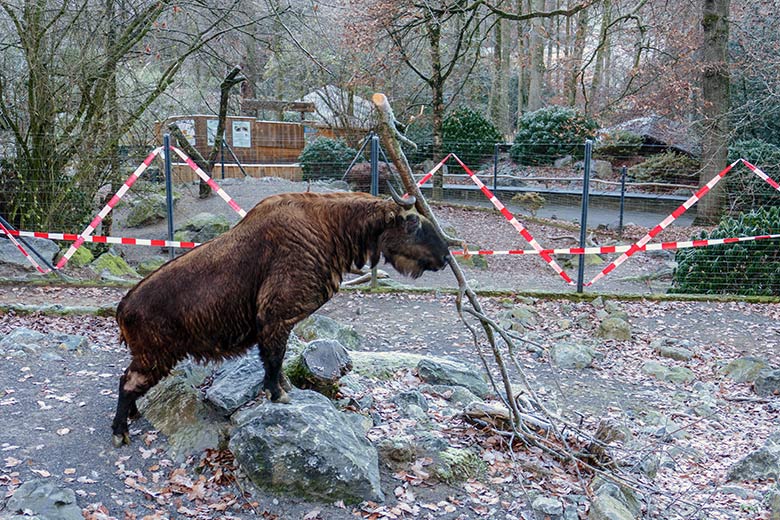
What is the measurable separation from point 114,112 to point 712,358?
30.1 feet

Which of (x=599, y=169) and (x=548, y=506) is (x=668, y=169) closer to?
(x=599, y=169)

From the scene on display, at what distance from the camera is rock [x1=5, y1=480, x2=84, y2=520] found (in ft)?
12.0

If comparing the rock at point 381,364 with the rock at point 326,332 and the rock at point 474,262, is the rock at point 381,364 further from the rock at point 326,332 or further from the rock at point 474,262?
the rock at point 474,262

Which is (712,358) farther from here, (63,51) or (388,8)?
(388,8)

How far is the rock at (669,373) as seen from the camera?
24.2ft

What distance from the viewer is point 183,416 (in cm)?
467

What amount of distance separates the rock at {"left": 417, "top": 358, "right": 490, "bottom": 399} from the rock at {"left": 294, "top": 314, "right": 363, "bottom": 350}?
4.11 feet

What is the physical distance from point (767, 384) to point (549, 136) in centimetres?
1718

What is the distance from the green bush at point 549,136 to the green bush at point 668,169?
215 cm

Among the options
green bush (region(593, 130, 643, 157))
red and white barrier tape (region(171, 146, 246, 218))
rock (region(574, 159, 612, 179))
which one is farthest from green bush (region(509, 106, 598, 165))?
red and white barrier tape (region(171, 146, 246, 218))

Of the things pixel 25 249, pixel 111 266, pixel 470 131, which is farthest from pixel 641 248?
pixel 470 131

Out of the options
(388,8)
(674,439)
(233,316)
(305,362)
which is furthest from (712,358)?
(388,8)

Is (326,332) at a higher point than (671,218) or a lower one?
lower

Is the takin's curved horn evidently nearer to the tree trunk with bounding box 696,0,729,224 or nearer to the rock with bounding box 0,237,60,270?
the rock with bounding box 0,237,60,270
